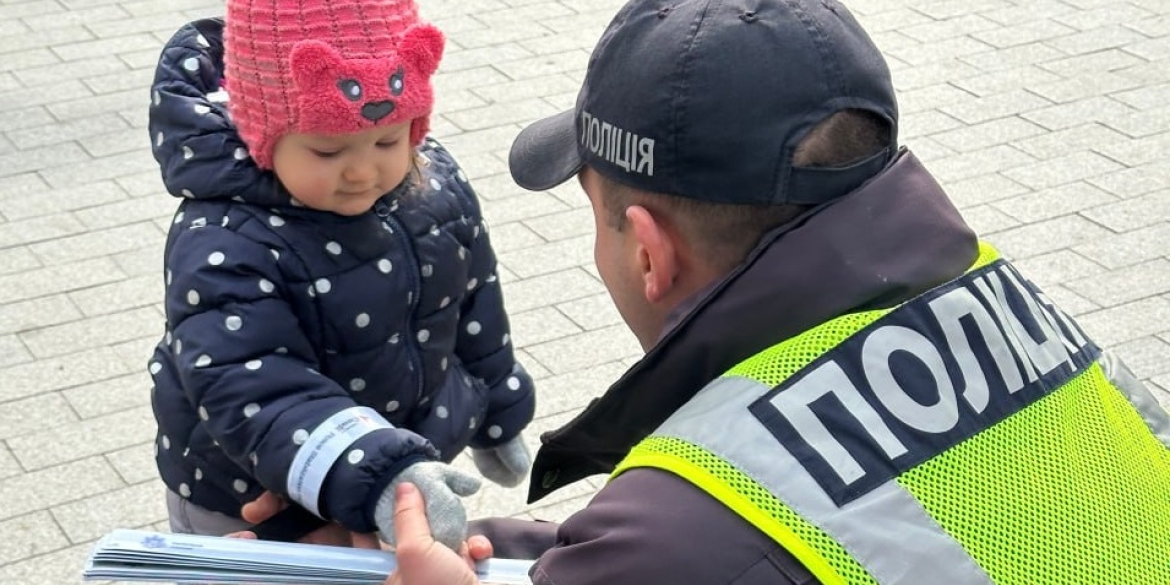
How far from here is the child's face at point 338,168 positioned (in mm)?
2553

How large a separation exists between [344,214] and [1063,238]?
3.22 meters

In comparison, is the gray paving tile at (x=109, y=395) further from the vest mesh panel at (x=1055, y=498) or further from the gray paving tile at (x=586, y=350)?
the vest mesh panel at (x=1055, y=498)

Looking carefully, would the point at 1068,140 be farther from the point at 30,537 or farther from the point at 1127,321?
the point at 30,537

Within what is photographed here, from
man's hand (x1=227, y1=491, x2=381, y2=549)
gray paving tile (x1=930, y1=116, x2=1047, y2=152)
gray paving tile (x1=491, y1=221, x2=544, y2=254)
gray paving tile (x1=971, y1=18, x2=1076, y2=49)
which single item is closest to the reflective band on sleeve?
man's hand (x1=227, y1=491, x2=381, y2=549)

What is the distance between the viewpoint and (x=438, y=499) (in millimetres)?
2359

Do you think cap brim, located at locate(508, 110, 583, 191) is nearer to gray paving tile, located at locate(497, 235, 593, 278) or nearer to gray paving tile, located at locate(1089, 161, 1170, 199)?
gray paving tile, located at locate(497, 235, 593, 278)

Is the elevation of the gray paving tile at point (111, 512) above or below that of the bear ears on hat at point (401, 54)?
below

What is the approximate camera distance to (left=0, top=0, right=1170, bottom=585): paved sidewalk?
164 inches

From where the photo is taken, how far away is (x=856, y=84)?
1929 mm

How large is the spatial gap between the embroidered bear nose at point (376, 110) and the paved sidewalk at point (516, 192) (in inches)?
63.3

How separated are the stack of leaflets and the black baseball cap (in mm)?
571

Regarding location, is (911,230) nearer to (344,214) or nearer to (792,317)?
(792,317)

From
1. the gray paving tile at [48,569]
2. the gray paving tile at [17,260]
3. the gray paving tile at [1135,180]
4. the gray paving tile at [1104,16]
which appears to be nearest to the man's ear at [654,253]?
the gray paving tile at [48,569]

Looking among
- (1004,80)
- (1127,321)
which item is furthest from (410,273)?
(1004,80)
